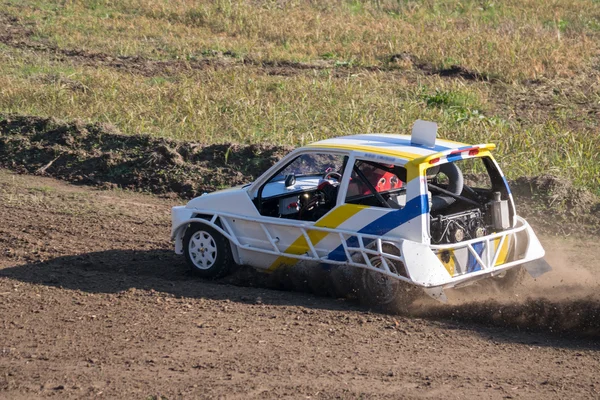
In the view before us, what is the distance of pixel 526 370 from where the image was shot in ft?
20.8

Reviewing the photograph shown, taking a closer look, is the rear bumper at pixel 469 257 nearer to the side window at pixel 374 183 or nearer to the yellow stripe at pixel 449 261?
the yellow stripe at pixel 449 261

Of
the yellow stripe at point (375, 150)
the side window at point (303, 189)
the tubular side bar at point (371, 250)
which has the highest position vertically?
the yellow stripe at point (375, 150)

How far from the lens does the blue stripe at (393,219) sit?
7.30m

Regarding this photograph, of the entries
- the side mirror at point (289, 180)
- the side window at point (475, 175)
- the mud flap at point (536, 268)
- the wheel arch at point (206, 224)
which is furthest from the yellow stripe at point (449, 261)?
the side window at point (475, 175)

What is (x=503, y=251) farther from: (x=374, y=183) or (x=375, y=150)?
(x=375, y=150)

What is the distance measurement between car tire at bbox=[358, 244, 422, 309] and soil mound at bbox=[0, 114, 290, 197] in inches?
196

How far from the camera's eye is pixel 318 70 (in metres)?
20.2

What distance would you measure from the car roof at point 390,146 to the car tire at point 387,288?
2.76ft

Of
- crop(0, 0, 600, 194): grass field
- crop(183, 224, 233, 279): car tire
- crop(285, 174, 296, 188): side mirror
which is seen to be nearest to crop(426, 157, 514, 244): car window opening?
crop(285, 174, 296, 188): side mirror

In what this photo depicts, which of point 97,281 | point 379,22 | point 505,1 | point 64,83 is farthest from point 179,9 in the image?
point 97,281

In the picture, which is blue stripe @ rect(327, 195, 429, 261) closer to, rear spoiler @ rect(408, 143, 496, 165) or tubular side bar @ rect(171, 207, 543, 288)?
tubular side bar @ rect(171, 207, 543, 288)

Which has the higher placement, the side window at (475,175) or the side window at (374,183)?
the side window at (374,183)

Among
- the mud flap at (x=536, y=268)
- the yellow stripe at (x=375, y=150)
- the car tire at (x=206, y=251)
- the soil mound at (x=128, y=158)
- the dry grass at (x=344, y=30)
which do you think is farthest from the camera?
the dry grass at (x=344, y=30)

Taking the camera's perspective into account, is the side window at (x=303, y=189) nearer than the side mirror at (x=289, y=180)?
Yes
